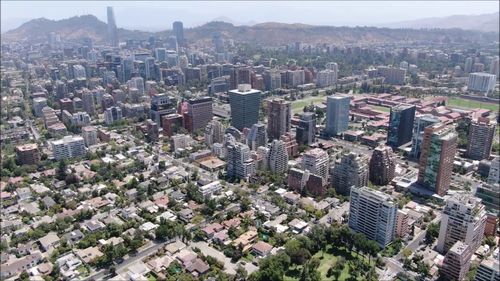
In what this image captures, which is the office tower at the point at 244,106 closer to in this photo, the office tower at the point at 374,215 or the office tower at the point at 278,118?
the office tower at the point at 278,118

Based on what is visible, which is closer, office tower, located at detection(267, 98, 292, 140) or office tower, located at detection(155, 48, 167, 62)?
office tower, located at detection(267, 98, 292, 140)

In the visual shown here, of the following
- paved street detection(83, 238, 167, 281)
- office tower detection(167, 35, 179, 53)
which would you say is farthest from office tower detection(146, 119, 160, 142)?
office tower detection(167, 35, 179, 53)

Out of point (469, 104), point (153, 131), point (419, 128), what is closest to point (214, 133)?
point (153, 131)

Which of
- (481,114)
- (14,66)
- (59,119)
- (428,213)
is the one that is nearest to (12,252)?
(428,213)

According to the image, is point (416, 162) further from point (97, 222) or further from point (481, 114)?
point (97, 222)

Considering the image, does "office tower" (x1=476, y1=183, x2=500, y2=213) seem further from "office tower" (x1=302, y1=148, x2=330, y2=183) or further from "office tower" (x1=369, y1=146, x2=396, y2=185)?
"office tower" (x1=302, y1=148, x2=330, y2=183)

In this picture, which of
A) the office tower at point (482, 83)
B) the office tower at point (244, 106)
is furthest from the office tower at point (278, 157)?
the office tower at point (482, 83)
